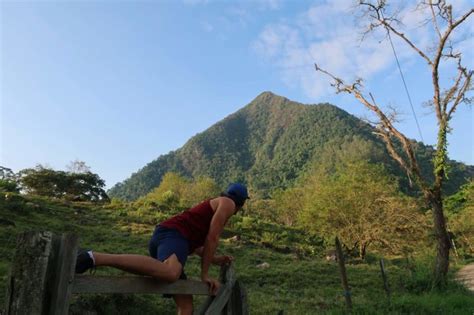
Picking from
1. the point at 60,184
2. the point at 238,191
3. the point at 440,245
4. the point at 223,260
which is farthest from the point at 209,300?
the point at 60,184

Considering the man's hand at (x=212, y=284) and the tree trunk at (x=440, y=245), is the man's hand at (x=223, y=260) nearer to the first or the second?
the man's hand at (x=212, y=284)

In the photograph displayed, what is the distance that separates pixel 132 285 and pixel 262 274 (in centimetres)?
1368

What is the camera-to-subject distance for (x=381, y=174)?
32.8 meters

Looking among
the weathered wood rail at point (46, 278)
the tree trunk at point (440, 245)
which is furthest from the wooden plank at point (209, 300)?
the tree trunk at point (440, 245)

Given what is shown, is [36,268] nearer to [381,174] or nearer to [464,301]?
[464,301]

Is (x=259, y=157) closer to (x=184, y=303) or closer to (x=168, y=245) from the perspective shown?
(x=184, y=303)

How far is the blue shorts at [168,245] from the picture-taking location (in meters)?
3.42

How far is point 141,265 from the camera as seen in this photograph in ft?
10.1

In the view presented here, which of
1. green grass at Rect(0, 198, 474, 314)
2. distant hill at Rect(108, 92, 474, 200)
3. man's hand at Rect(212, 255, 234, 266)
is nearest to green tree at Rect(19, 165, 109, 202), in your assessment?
green grass at Rect(0, 198, 474, 314)

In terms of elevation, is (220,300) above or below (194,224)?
below

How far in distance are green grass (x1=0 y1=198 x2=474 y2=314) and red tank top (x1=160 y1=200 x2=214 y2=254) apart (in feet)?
10.4

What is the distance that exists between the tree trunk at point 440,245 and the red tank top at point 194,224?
37.9ft

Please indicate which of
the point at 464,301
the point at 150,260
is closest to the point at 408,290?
the point at 464,301

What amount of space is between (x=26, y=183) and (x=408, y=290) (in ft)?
133
